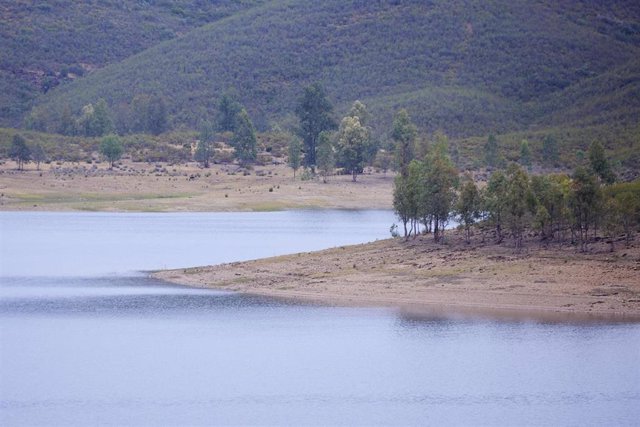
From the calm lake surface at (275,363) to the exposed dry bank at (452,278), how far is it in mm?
1913

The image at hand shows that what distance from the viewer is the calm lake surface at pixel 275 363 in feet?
94.2

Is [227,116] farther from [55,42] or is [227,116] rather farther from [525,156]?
[55,42]

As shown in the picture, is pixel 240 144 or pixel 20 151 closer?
pixel 20 151

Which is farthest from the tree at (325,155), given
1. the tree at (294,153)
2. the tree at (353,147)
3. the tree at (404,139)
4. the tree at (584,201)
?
the tree at (584,201)

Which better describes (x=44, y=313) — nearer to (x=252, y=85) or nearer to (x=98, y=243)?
(x=98, y=243)

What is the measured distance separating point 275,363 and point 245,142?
7954 cm

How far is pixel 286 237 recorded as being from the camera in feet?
218

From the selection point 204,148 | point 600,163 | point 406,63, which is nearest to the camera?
point 600,163

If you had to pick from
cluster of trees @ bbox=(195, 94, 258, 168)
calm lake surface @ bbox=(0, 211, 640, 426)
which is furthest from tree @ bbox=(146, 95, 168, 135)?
calm lake surface @ bbox=(0, 211, 640, 426)

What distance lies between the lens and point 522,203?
4759 centimetres

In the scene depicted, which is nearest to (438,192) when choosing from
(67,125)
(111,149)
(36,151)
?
(111,149)

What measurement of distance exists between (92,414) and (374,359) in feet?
32.1

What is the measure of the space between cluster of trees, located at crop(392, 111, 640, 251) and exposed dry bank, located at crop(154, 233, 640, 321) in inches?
48.5

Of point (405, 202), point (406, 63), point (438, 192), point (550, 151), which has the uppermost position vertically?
point (406, 63)
